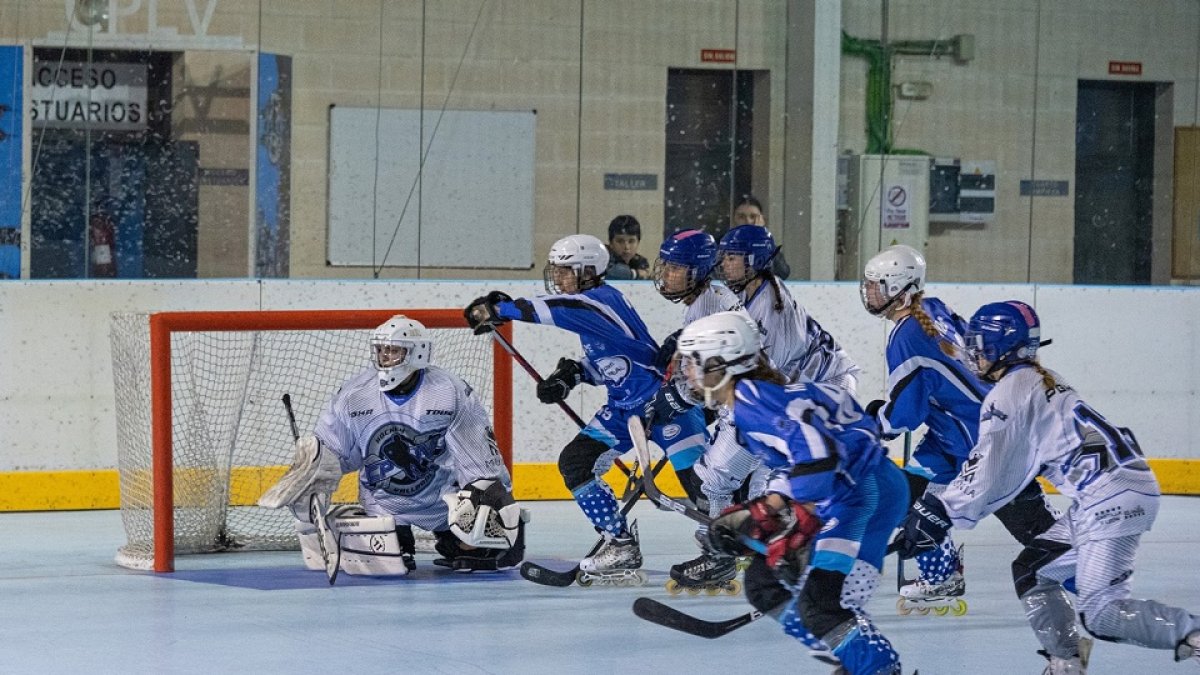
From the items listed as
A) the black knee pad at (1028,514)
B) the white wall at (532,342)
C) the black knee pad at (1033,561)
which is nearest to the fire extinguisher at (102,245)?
the white wall at (532,342)

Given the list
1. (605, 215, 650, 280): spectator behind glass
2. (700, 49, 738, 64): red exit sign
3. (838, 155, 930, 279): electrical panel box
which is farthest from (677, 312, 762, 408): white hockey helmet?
(700, 49, 738, 64): red exit sign

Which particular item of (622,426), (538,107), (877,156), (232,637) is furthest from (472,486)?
(877,156)

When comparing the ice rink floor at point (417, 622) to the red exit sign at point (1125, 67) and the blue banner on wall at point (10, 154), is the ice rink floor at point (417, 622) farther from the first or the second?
the red exit sign at point (1125, 67)

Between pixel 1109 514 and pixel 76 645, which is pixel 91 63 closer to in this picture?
pixel 76 645

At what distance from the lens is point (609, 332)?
19.6 ft

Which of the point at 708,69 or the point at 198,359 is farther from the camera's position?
the point at 708,69

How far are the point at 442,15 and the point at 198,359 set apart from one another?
232cm

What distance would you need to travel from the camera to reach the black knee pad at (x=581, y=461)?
6.01m

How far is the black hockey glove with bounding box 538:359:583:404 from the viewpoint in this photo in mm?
5973

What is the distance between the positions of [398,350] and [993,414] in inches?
99.9

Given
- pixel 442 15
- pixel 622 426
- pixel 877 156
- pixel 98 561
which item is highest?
pixel 442 15

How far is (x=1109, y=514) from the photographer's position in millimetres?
4090

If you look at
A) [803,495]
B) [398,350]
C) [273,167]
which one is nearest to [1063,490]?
[803,495]

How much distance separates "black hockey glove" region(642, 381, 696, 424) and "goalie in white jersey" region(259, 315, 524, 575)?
2.16 feet
